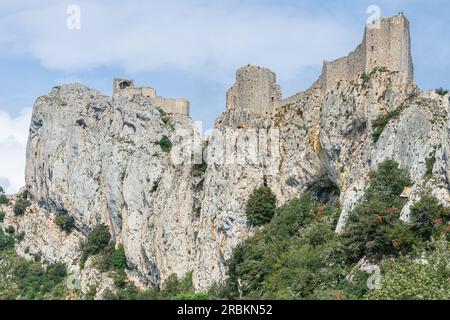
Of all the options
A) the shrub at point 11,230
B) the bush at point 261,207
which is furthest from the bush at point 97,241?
the bush at point 261,207

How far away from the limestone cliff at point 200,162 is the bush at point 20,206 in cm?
98

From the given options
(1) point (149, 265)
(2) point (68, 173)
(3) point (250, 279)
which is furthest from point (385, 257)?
(2) point (68, 173)

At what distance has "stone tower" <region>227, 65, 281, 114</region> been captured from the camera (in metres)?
51.2

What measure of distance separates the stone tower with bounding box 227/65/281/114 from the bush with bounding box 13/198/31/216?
37.0m

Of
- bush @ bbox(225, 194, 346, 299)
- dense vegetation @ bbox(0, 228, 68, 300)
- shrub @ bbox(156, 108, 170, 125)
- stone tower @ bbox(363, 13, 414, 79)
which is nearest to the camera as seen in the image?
bush @ bbox(225, 194, 346, 299)

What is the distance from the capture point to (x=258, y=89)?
5153 cm

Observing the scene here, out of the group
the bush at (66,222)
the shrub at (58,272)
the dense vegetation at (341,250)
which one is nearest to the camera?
the dense vegetation at (341,250)

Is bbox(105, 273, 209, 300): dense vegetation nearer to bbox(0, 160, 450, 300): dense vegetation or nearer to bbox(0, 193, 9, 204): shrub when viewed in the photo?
bbox(0, 160, 450, 300): dense vegetation

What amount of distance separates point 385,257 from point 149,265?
95.3 ft

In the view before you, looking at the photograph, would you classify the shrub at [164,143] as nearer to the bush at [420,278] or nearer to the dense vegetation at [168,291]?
the dense vegetation at [168,291]

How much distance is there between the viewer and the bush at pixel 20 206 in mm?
83125

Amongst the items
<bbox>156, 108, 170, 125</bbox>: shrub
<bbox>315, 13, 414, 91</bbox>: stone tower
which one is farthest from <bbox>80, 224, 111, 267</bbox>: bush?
<bbox>315, 13, 414, 91</bbox>: stone tower
